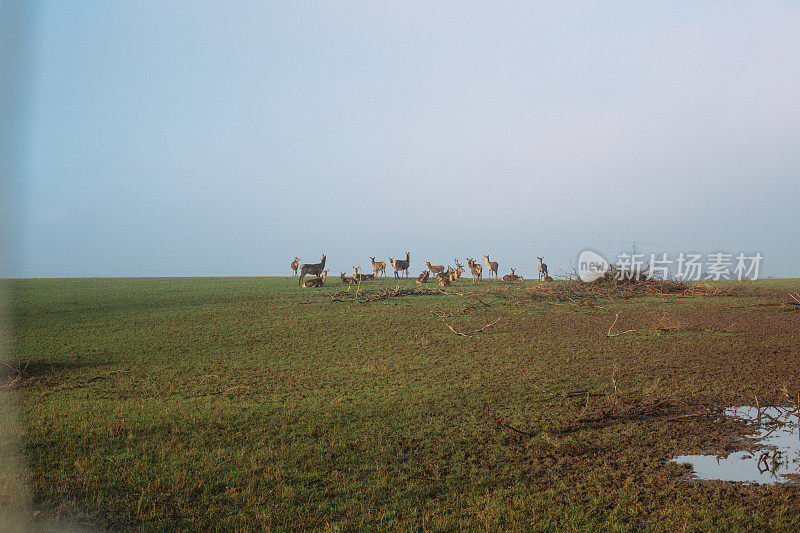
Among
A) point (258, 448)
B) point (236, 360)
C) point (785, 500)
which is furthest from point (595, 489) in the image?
point (236, 360)

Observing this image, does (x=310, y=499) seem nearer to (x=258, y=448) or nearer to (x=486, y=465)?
(x=258, y=448)

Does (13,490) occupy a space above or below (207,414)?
above

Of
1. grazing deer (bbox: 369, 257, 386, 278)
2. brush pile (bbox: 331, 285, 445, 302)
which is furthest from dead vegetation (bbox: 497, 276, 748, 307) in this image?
grazing deer (bbox: 369, 257, 386, 278)

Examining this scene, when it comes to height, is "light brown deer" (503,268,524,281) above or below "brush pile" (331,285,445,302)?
above

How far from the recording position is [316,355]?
1157cm

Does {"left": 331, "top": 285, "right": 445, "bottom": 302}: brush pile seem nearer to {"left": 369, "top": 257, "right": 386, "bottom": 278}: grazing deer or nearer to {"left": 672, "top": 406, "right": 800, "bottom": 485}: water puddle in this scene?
{"left": 369, "top": 257, "right": 386, "bottom": 278}: grazing deer

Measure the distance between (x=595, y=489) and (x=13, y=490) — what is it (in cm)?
477

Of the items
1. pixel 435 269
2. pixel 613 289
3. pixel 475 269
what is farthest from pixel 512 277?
pixel 613 289

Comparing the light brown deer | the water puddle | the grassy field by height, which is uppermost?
the light brown deer

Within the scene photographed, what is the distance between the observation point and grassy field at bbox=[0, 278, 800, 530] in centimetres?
462

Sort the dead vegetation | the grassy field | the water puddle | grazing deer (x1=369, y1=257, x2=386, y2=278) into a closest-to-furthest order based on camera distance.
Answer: the grassy field
the water puddle
the dead vegetation
grazing deer (x1=369, y1=257, x2=386, y2=278)

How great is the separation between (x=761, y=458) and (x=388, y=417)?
173 inches

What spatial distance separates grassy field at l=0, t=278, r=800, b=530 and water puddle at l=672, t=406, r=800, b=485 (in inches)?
10.6

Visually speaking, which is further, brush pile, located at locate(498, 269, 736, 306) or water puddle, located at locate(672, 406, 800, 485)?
brush pile, located at locate(498, 269, 736, 306)
